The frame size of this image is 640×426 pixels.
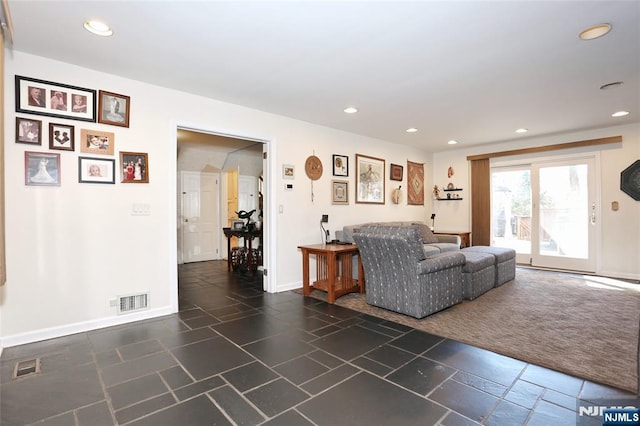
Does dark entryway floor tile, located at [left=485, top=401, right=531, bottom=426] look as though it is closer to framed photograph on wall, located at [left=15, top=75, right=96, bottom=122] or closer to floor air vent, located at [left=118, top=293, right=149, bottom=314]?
floor air vent, located at [left=118, top=293, right=149, bottom=314]

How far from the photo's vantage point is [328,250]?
150 inches

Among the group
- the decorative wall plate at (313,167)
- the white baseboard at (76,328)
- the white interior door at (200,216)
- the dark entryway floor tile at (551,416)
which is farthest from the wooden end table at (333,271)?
the white interior door at (200,216)

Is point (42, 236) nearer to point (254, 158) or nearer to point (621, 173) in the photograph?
point (254, 158)

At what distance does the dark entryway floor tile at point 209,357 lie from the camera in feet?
7.12

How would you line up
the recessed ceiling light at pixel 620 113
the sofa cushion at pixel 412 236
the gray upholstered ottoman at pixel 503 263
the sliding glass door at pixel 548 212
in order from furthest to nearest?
1. the sliding glass door at pixel 548 212
2. the gray upholstered ottoman at pixel 503 263
3. the recessed ceiling light at pixel 620 113
4. the sofa cushion at pixel 412 236

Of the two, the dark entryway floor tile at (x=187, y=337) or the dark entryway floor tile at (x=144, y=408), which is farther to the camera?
the dark entryway floor tile at (x=187, y=337)

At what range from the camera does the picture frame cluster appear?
8.61 ft

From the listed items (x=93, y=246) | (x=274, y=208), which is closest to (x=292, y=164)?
(x=274, y=208)

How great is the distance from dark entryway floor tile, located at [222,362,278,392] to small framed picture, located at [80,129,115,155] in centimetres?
239

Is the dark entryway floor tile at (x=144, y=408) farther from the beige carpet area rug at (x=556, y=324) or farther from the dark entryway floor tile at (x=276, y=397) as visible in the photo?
the beige carpet area rug at (x=556, y=324)

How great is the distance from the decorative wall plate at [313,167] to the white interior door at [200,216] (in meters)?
3.42

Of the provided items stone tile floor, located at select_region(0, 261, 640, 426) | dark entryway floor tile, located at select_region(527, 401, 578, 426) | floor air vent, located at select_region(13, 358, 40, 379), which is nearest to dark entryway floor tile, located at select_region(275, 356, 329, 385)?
stone tile floor, located at select_region(0, 261, 640, 426)

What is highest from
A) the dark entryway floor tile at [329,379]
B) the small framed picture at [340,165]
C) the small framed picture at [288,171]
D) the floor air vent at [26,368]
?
the small framed picture at [340,165]

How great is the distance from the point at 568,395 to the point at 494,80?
2.84 metres
